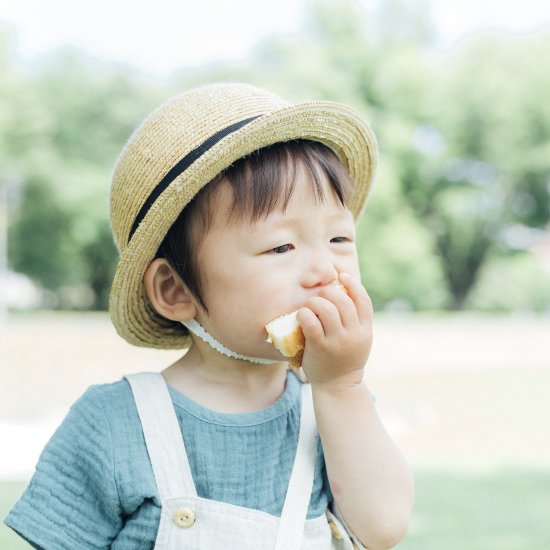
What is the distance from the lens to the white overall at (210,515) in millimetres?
1411

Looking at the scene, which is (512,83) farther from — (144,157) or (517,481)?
(144,157)

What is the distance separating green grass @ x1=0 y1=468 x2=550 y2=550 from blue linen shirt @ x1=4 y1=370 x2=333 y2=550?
2213 millimetres

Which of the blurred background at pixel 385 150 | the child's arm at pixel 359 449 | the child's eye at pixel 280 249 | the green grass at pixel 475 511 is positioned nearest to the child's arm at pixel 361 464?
the child's arm at pixel 359 449

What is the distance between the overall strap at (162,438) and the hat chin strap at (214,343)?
114mm

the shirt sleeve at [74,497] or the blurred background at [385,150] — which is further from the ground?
the blurred background at [385,150]

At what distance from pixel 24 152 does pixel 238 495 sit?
2336 centimetres

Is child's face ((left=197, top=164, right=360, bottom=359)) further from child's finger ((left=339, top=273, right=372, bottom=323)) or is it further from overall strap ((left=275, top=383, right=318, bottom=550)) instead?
overall strap ((left=275, top=383, right=318, bottom=550))

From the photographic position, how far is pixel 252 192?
1472mm

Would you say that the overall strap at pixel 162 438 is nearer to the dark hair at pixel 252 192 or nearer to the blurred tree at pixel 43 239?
the dark hair at pixel 252 192

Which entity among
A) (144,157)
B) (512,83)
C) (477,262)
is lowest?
(144,157)

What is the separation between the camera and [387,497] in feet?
4.79

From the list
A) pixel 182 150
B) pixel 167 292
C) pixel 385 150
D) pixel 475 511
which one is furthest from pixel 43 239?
pixel 182 150

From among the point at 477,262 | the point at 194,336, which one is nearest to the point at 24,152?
Answer: the point at 477,262

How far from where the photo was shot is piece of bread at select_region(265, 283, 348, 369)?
1.41 meters
